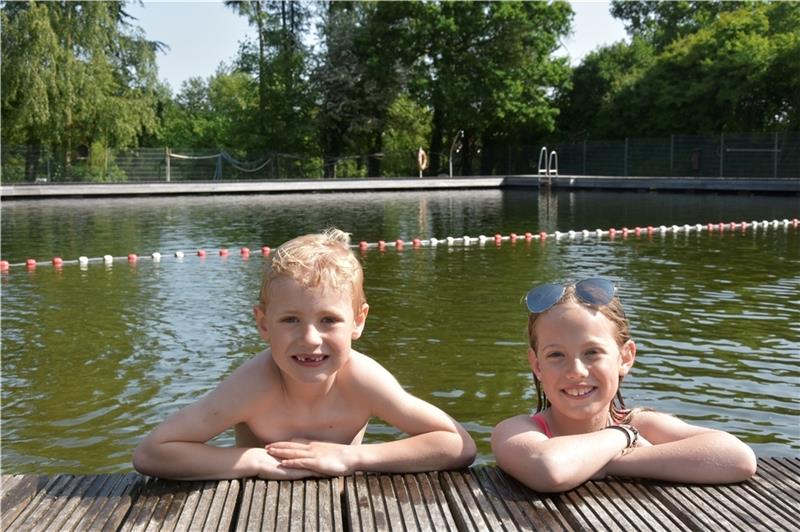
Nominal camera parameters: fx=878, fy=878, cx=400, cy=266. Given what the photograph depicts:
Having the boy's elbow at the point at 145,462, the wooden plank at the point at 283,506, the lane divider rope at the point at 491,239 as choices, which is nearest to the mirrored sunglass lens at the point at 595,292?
the wooden plank at the point at 283,506

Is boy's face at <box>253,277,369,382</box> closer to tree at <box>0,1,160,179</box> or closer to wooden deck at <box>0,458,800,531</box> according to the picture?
wooden deck at <box>0,458,800,531</box>

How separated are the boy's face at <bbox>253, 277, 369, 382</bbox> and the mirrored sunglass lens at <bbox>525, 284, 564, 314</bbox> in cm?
65

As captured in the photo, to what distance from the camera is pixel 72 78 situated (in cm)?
3309

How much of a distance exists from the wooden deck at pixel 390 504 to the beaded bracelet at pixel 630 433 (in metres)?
0.16

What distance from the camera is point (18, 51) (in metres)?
31.5

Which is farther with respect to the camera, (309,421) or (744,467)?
(309,421)

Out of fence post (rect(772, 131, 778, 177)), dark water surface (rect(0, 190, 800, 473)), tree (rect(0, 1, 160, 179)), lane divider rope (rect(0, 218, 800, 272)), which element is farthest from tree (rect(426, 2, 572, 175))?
dark water surface (rect(0, 190, 800, 473))

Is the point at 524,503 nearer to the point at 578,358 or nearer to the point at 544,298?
the point at 578,358

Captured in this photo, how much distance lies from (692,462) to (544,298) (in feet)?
2.43

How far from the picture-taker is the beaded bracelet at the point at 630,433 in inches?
121

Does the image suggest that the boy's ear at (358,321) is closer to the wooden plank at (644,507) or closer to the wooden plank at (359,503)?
the wooden plank at (359,503)

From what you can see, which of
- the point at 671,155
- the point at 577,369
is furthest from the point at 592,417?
the point at 671,155

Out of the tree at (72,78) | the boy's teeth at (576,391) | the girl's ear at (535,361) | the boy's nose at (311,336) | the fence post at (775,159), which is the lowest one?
the boy's teeth at (576,391)

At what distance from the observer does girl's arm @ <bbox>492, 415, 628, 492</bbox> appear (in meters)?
2.83
